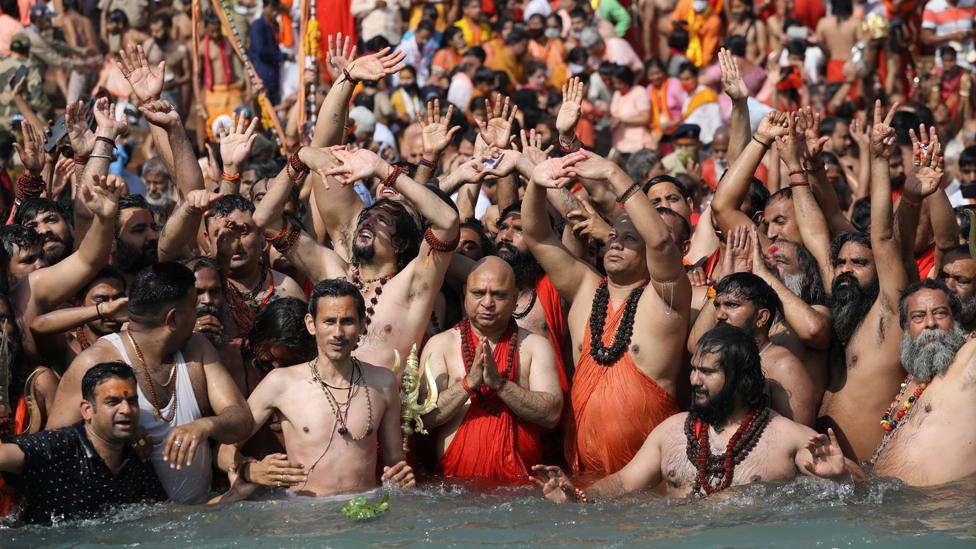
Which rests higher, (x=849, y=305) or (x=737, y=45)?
(x=737, y=45)

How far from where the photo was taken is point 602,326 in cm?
716

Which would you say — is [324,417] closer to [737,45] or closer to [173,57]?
[737,45]

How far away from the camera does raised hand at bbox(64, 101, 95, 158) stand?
25.5 feet

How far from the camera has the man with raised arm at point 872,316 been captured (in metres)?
7.03

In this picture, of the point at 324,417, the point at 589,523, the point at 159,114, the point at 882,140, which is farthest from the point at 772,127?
the point at 159,114

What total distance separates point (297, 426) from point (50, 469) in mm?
1131

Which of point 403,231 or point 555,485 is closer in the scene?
point 555,485

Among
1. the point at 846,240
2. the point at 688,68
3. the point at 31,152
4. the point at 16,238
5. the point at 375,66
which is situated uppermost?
the point at 688,68

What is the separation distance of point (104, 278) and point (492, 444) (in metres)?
2.03

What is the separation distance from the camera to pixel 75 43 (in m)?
14.2

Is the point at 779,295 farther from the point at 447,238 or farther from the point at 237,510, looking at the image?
the point at 237,510

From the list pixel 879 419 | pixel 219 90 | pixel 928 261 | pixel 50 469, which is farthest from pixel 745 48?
pixel 50 469

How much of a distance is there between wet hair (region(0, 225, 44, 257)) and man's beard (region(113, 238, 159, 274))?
1.63 feet

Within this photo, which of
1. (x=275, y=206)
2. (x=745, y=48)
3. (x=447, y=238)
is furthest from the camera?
(x=745, y=48)
